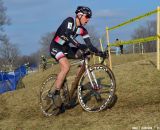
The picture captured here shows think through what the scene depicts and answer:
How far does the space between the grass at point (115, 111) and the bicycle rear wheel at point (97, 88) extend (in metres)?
0.22

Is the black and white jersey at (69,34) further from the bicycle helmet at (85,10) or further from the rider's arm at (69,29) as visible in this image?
the bicycle helmet at (85,10)

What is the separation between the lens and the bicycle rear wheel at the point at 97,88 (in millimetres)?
9070

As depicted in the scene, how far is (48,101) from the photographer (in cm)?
1023

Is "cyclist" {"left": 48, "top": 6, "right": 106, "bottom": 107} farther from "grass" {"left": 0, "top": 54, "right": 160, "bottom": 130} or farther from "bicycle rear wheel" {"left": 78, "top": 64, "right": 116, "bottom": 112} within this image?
"grass" {"left": 0, "top": 54, "right": 160, "bottom": 130}

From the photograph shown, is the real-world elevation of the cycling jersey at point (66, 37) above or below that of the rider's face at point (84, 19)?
below

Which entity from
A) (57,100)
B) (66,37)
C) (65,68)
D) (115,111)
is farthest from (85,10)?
(115,111)

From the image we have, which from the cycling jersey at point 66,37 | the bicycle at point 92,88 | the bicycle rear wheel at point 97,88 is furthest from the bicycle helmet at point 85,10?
the bicycle rear wheel at point 97,88

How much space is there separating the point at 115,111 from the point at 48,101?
1828 millimetres

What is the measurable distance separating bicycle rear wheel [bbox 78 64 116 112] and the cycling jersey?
49 centimetres

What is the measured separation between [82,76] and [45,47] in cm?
10296

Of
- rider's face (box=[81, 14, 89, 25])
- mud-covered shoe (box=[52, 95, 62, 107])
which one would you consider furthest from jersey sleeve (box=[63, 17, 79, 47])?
mud-covered shoe (box=[52, 95, 62, 107])

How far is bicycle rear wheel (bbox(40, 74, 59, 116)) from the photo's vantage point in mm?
10116

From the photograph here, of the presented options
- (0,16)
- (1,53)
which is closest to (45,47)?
(1,53)

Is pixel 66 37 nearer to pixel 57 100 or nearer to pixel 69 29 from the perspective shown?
pixel 69 29
